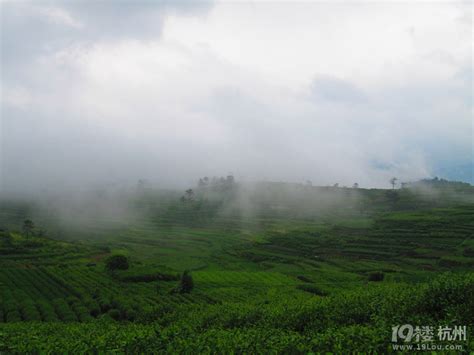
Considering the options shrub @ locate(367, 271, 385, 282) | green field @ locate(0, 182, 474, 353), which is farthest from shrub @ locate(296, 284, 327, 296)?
shrub @ locate(367, 271, 385, 282)

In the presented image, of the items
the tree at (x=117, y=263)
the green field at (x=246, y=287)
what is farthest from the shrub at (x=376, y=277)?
the tree at (x=117, y=263)

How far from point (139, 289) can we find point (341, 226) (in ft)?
401

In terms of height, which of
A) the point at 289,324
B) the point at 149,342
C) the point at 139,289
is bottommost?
the point at 139,289

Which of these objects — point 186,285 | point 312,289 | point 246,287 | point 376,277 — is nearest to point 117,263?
point 186,285

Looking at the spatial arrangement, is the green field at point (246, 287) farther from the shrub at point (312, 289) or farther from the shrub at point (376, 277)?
the shrub at point (312, 289)

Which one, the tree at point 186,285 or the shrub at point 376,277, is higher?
the shrub at point 376,277

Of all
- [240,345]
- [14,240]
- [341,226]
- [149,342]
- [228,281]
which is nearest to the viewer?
[240,345]

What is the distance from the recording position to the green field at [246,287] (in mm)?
18688

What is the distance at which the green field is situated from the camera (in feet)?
61.3

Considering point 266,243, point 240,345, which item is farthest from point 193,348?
point 266,243

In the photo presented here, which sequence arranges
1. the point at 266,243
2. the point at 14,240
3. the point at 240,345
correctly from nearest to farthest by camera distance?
the point at 240,345
the point at 14,240
the point at 266,243

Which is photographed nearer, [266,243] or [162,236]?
[266,243]

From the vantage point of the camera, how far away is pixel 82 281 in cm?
9056

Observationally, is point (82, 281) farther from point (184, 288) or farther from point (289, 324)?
point (289, 324)
